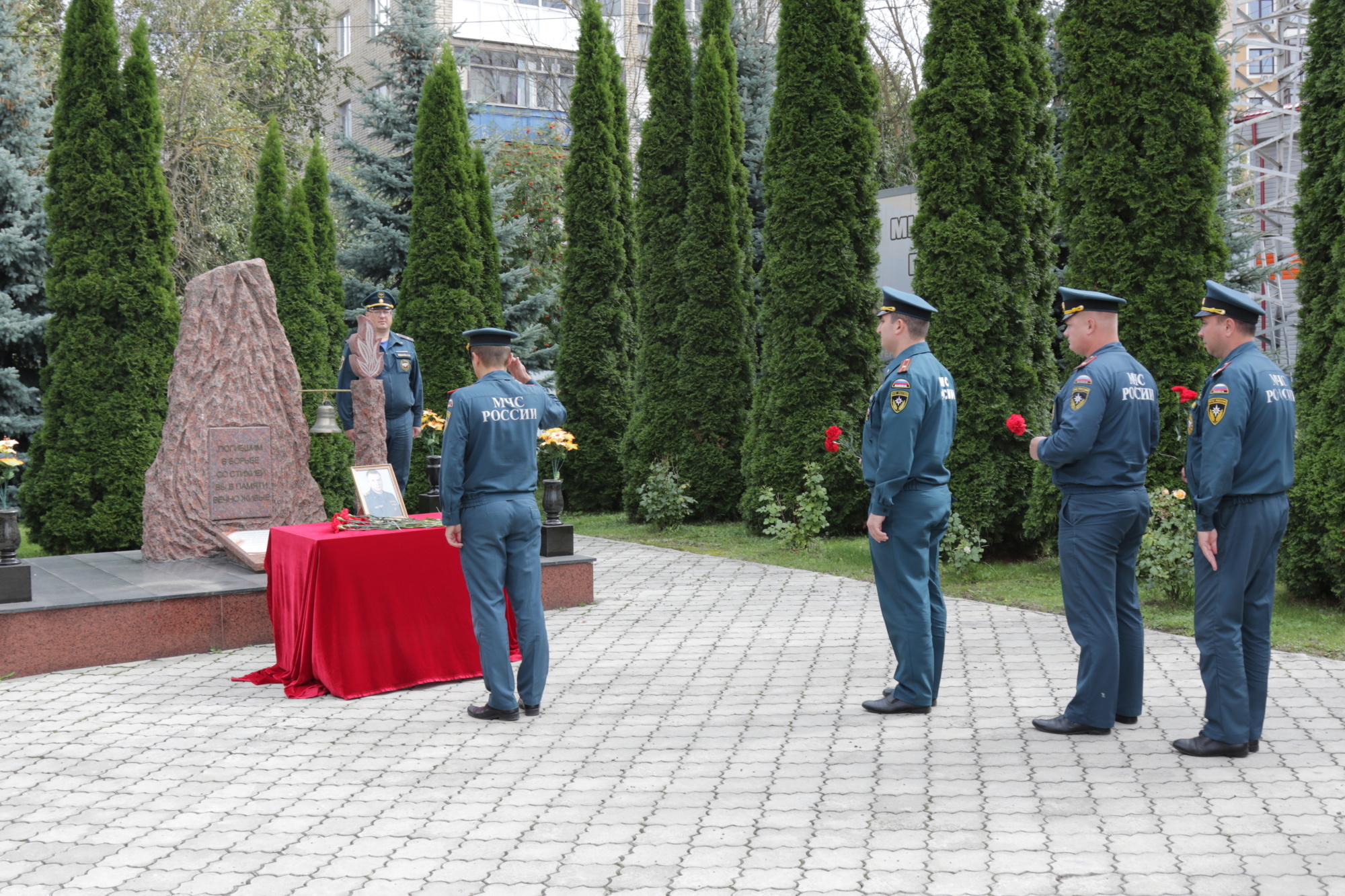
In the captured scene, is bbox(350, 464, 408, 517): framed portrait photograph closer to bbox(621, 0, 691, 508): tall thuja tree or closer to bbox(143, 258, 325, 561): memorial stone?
bbox(143, 258, 325, 561): memorial stone

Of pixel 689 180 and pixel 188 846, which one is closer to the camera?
pixel 188 846

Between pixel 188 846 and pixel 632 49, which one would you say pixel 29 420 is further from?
pixel 632 49

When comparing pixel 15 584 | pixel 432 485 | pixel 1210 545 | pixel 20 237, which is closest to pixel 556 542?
pixel 432 485

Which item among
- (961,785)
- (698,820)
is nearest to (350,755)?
→ (698,820)

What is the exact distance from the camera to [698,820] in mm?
4078

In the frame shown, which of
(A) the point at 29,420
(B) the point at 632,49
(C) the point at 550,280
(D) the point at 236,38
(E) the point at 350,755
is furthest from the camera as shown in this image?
(B) the point at 632,49

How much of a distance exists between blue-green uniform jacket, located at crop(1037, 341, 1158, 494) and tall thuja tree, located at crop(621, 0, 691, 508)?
903 cm

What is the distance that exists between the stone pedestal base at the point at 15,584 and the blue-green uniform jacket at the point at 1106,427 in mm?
5777

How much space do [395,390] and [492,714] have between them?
5.14 meters

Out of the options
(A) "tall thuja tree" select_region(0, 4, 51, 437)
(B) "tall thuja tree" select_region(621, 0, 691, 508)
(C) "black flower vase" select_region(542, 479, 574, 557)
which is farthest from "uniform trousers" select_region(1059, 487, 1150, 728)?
(A) "tall thuja tree" select_region(0, 4, 51, 437)

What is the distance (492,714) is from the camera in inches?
219

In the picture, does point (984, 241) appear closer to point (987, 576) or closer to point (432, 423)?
point (987, 576)

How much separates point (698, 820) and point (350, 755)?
1.79 meters

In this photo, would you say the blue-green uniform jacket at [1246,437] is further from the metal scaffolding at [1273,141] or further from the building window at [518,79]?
the building window at [518,79]
